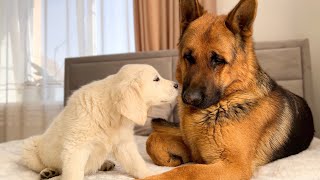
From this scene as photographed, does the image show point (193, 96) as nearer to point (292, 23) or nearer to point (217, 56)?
point (217, 56)

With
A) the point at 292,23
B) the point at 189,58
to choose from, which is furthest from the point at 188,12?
the point at 292,23

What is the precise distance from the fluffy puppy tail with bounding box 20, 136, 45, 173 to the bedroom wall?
7.69 ft

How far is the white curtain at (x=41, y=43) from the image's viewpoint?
11.9 feet

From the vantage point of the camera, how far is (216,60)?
5.08 feet

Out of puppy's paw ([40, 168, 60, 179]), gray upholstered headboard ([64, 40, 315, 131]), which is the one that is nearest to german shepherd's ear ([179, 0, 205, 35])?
puppy's paw ([40, 168, 60, 179])

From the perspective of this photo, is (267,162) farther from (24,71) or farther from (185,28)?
(24,71)

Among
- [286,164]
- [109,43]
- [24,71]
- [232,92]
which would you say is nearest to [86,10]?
[109,43]

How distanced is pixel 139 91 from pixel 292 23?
2344 millimetres

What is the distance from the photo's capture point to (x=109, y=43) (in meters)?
3.74

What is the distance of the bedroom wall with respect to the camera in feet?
10.3

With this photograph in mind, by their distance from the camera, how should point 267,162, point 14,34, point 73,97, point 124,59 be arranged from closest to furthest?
point 73,97 < point 267,162 < point 124,59 < point 14,34

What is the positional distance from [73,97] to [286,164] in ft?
3.39

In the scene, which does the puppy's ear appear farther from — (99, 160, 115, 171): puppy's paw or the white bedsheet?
(99, 160, 115, 171): puppy's paw

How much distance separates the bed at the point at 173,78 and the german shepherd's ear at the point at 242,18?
64 centimetres
